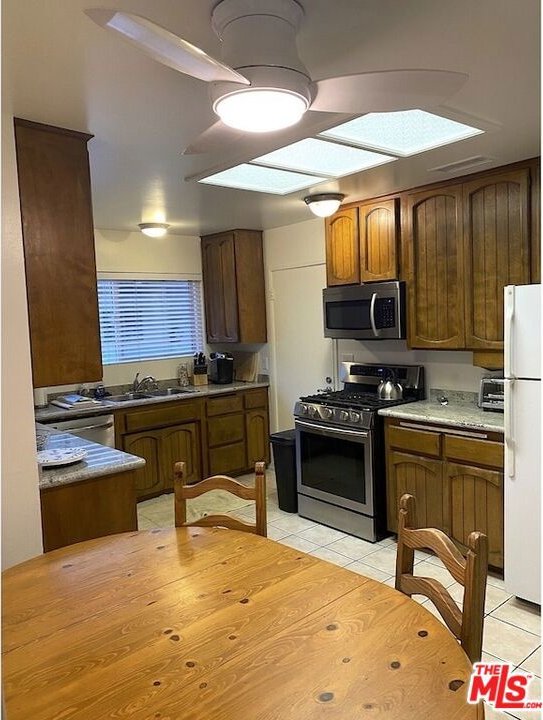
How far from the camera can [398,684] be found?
1114 mm

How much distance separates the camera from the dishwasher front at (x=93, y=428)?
3.97 metres

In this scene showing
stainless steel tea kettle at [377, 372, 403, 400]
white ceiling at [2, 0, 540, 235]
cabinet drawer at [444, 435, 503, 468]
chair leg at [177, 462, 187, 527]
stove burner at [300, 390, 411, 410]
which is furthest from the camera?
stainless steel tea kettle at [377, 372, 403, 400]

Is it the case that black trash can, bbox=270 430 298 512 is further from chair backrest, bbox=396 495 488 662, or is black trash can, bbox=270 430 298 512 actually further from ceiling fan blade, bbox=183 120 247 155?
ceiling fan blade, bbox=183 120 247 155

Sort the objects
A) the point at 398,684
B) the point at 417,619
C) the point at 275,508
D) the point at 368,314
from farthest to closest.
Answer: the point at 275,508
the point at 368,314
the point at 417,619
the point at 398,684

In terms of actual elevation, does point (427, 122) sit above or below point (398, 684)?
above

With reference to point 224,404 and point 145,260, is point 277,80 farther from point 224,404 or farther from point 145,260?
point 145,260

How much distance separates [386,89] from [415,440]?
7.71ft

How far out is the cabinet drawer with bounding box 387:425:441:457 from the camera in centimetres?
324

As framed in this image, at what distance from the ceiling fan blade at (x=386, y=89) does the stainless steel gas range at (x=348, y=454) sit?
2307 millimetres

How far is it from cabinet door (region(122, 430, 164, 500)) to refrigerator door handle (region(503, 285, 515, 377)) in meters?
2.84

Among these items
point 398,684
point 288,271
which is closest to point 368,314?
point 288,271

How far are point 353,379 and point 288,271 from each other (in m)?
1.23

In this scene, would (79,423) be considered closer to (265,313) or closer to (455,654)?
(265,313)

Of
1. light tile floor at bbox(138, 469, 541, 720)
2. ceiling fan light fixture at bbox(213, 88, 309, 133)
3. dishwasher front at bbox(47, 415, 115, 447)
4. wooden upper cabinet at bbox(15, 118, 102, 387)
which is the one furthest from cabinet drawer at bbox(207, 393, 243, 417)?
ceiling fan light fixture at bbox(213, 88, 309, 133)
